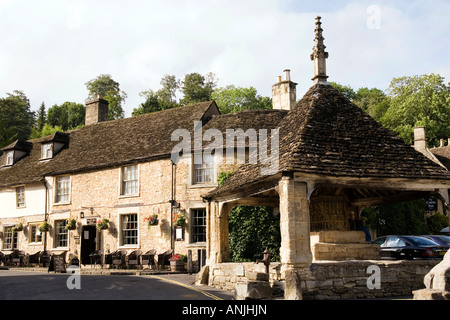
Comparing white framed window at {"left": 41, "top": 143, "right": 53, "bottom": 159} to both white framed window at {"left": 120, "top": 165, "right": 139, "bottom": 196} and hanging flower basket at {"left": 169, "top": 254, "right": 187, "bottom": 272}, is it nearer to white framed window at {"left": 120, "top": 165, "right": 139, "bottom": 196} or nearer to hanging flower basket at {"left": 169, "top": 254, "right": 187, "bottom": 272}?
white framed window at {"left": 120, "top": 165, "right": 139, "bottom": 196}

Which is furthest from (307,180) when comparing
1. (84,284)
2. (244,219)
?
(244,219)

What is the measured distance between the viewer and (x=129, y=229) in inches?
912

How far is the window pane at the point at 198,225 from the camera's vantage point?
70.3 ft

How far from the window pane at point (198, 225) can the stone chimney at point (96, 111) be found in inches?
483

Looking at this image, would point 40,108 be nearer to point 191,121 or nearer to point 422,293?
point 191,121

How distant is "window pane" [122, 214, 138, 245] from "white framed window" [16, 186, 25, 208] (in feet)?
26.5

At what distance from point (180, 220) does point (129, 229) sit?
3.34 m

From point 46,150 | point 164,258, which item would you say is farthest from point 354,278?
point 46,150

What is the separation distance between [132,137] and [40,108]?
58.8 m

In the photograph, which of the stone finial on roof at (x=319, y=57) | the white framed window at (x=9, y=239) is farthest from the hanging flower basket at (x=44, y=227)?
the stone finial on roof at (x=319, y=57)

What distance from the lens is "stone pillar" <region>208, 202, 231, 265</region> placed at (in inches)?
585

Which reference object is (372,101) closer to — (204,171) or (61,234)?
(204,171)

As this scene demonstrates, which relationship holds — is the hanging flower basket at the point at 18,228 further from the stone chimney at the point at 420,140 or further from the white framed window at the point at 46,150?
the stone chimney at the point at 420,140
